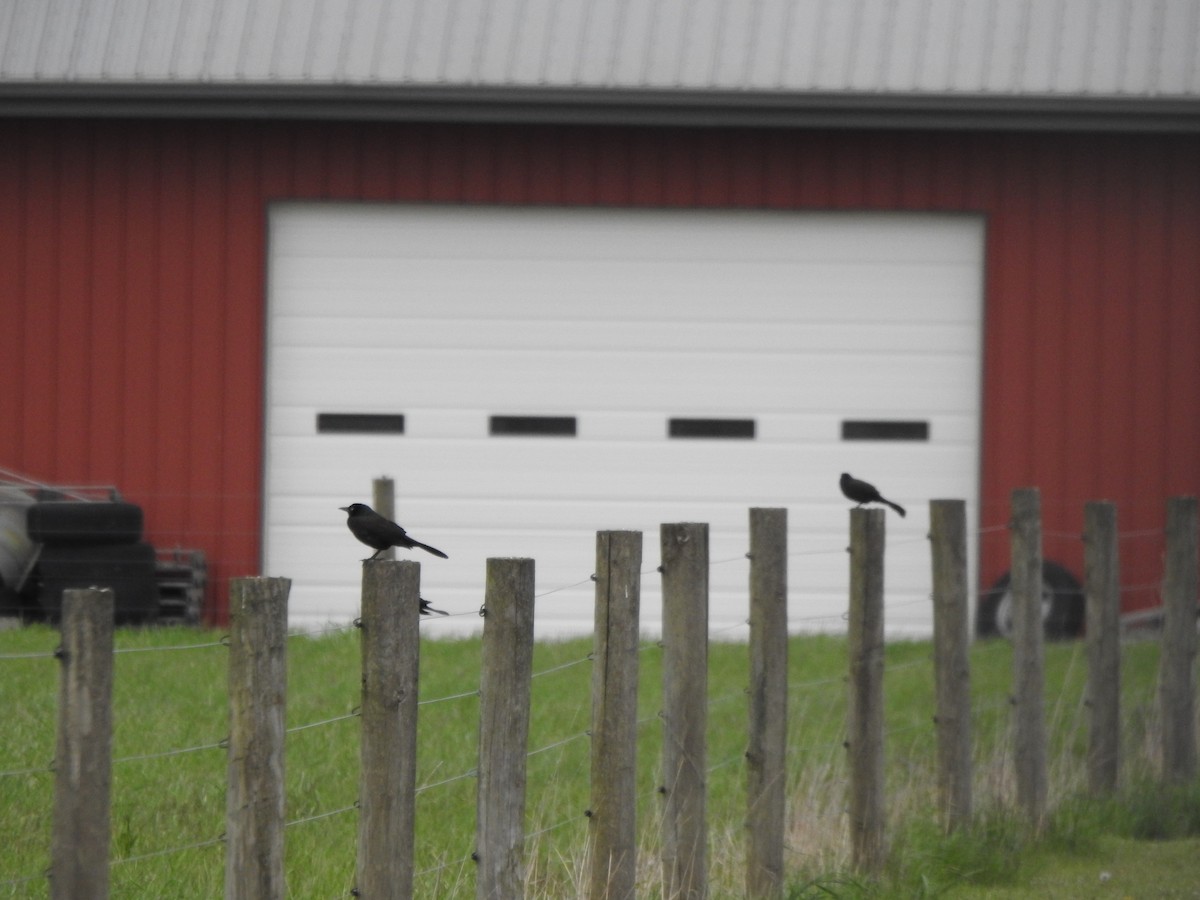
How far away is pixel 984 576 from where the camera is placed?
12031 millimetres

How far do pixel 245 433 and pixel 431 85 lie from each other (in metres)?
2.71

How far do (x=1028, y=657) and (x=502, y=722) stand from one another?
10.6 ft

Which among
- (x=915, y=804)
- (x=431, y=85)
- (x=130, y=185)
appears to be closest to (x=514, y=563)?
(x=915, y=804)

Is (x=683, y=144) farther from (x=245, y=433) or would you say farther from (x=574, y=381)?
(x=245, y=433)

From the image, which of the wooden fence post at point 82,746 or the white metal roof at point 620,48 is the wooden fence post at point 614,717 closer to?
the wooden fence post at point 82,746

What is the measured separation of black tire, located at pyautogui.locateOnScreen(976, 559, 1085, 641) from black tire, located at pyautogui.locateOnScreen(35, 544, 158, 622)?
557cm

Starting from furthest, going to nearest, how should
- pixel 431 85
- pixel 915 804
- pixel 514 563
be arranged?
pixel 431 85, pixel 915 804, pixel 514 563

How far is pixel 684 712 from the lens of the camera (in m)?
5.14

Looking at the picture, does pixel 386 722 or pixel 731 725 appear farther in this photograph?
pixel 731 725

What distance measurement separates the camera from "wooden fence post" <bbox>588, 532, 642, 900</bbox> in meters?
4.78

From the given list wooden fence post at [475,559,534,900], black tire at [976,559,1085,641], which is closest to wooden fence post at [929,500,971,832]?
wooden fence post at [475,559,534,900]

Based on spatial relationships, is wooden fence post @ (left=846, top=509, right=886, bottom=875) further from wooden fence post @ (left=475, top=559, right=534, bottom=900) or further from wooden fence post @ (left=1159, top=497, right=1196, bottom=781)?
wooden fence post @ (left=1159, top=497, right=1196, bottom=781)

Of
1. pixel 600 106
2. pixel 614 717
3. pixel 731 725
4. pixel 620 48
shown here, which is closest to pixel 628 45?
pixel 620 48

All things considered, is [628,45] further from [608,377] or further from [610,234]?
[608,377]
